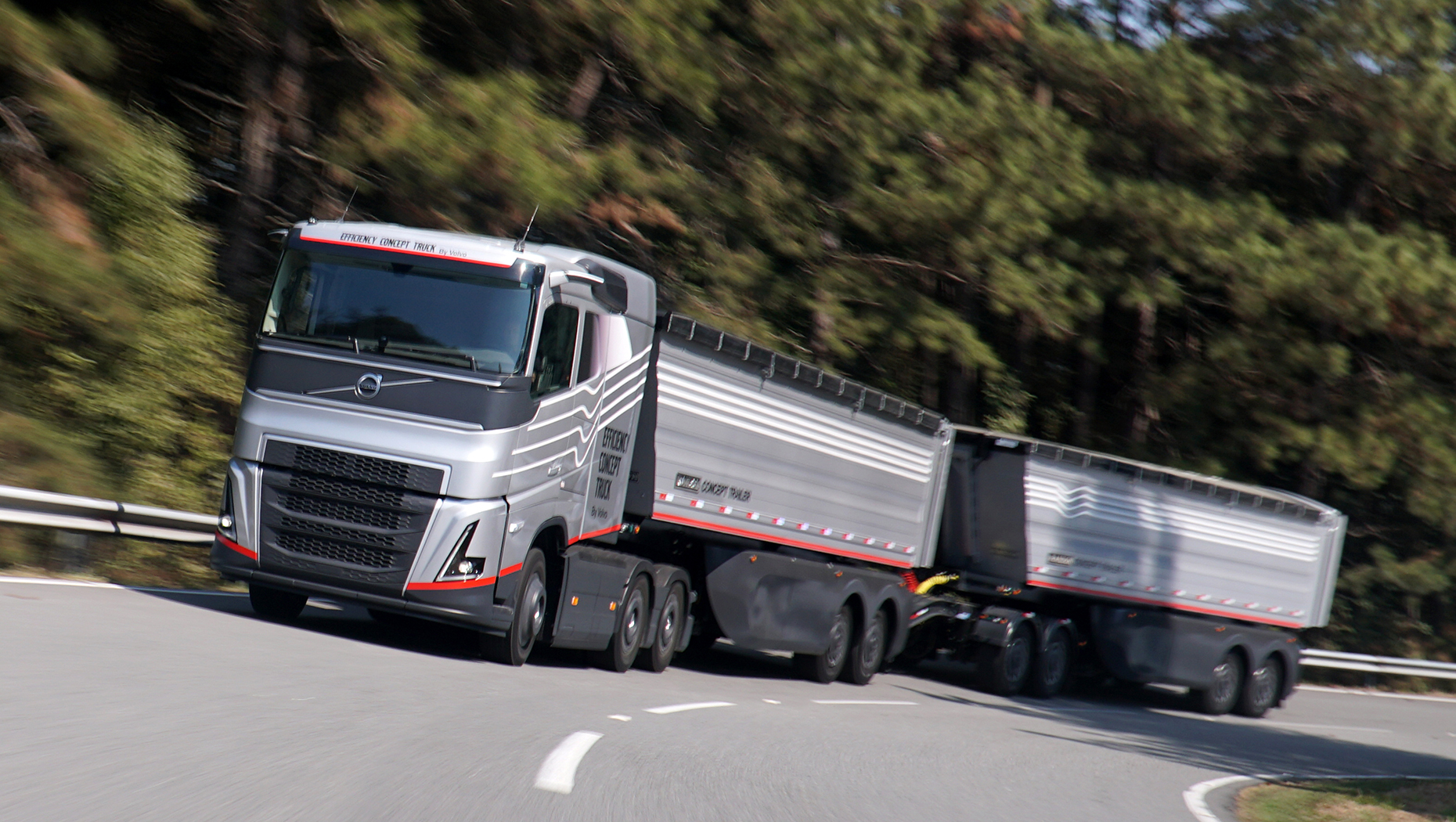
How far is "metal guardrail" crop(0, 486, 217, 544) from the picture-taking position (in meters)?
11.9

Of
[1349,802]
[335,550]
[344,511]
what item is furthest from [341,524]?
[1349,802]

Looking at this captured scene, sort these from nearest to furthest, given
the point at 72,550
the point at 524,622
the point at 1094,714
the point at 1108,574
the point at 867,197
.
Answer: the point at 524,622 → the point at 72,550 → the point at 1094,714 → the point at 1108,574 → the point at 867,197

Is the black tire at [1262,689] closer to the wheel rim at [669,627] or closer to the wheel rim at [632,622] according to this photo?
the wheel rim at [669,627]

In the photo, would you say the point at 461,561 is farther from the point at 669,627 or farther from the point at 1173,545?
the point at 1173,545

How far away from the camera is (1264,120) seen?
90.4ft

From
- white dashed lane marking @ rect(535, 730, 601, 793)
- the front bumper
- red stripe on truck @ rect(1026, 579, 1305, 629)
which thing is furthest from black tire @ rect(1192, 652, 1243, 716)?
white dashed lane marking @ rect(535, 730, 601, 793)

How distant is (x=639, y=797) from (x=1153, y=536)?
14812 mm

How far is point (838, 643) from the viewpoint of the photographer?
1684 cm

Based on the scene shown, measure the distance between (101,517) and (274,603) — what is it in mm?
2169

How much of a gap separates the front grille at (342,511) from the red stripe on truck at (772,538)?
3069mm

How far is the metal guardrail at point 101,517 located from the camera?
11922mm

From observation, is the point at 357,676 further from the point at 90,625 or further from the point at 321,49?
the point at 321,49

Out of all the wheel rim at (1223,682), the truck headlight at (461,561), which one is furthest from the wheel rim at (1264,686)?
the truck headlight at (461,561)

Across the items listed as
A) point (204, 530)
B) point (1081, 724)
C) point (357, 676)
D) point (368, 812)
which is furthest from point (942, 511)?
point (368, 812)
